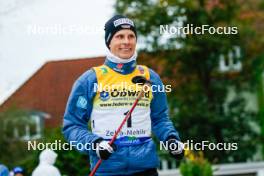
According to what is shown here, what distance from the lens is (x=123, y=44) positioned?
122 inches

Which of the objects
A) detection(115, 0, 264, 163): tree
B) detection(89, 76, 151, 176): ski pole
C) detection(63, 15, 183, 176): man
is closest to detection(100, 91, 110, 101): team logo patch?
detection(63, 15, 183, 176): man

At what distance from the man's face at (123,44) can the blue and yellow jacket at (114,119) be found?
5 centimetres

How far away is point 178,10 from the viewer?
1365cm

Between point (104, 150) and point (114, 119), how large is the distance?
0.70ft

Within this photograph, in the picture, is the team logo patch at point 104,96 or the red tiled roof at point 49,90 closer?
the team logo patch at point 104,96

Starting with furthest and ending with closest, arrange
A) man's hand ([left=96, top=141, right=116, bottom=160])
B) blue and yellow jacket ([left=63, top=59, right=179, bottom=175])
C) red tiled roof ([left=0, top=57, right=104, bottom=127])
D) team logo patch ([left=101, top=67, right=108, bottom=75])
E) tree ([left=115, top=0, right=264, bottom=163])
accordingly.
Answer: tree ([left=115, top=0, right=264, bottom=163]) → red tiled roof ([left=0, top=57, right=104, bottom=127]) → team logo patch ([left=101, top=67, right=108, bottom=75]) → blue and yellow jacket ([left=63, top=59, right=179, bottom=175]) → man's hand ([left=96, top=141, right=116, bottom=160])

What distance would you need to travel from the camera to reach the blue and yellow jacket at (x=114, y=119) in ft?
9.87

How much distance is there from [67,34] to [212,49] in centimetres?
1347

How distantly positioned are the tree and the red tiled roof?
3344mm

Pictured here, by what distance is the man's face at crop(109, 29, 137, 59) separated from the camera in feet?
10.2

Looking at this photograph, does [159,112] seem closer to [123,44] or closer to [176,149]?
[176,149]

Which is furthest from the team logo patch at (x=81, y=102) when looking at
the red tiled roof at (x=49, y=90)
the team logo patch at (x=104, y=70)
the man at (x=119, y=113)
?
the red tiled roof at (x=49, y=90)

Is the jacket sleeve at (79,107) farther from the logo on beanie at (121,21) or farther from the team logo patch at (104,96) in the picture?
the logo on beanie at (121,21)

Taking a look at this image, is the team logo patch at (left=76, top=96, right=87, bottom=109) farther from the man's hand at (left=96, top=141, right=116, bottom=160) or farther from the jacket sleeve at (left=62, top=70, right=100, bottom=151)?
the man's hand at (left=96, top=141, right=116, bottom=160)
